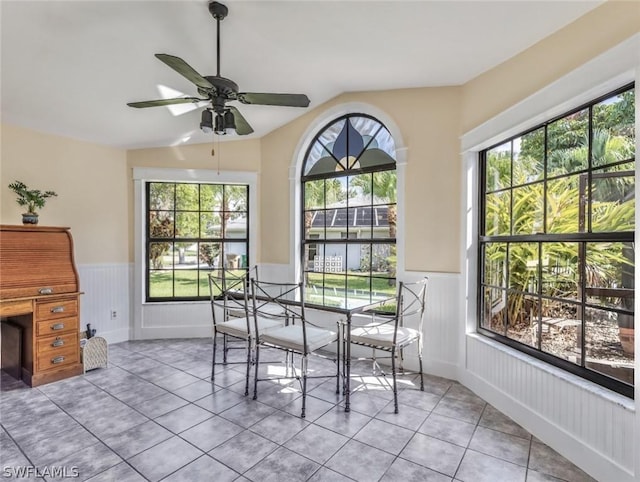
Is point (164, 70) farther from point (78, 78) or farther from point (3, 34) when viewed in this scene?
point (3, 34)

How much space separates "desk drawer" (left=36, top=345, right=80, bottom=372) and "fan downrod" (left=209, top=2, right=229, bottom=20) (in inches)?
125

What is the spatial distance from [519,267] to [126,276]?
14.4ft

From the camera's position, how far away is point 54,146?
3760 mm

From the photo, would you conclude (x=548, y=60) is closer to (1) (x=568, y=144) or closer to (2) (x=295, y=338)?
(1) (x=568, y=144)

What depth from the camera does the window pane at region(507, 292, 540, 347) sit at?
241 centimetres

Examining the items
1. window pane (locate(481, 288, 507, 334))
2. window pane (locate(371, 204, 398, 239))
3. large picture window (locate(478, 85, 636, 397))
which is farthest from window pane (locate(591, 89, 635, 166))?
window pane (locate(371, 204, 398, 239))

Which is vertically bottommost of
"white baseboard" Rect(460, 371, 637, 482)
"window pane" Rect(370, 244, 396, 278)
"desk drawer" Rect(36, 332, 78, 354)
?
"white baseboard" Rect(460, 371, 637, 482)

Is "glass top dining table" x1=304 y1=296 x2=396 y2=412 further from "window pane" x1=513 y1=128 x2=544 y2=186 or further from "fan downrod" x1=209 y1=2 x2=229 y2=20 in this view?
"fan downrod" x1=209 y1=2 x2=229 y2=20

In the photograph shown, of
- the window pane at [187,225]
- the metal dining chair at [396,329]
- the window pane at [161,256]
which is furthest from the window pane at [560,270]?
the window pane at [161,256]

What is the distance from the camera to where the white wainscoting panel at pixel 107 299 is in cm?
405

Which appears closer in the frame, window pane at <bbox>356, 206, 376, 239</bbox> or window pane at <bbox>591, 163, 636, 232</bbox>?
window pane at <bbox>591, 163, 636, 232</bbox>

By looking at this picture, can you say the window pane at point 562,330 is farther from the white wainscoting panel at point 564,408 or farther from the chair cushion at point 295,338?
the chair cushion at point 295,338

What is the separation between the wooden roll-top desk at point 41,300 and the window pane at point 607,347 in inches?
163

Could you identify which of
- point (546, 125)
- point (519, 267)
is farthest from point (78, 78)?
point (519, 267)
